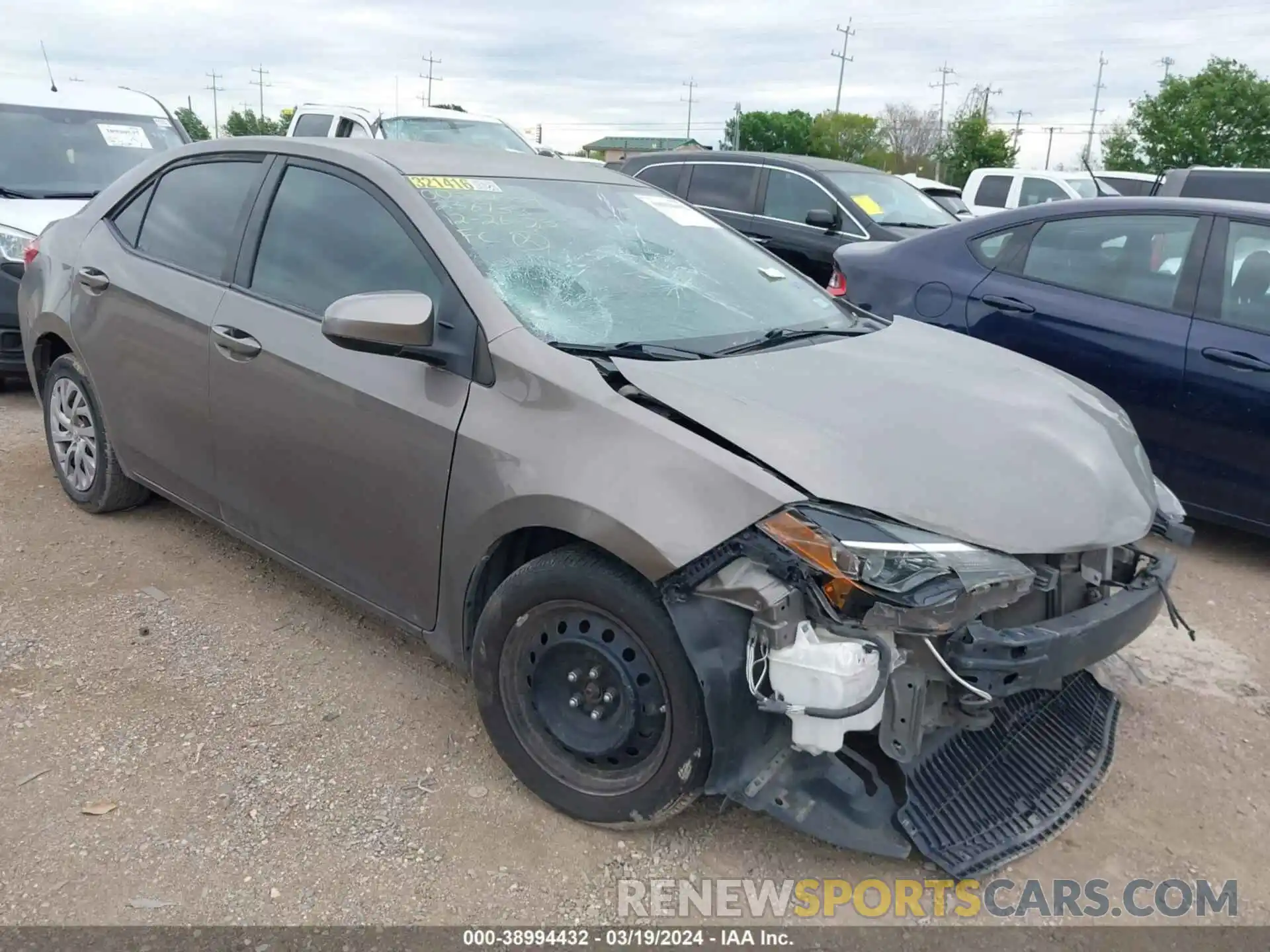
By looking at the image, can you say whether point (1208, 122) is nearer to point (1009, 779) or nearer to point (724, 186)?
point (724, 186)

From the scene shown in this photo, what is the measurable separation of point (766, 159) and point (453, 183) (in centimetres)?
638

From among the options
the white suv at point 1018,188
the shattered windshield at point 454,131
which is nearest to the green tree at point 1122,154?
the white suv at point 1018,188

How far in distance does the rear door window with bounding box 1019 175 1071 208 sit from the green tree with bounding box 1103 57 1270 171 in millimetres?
19838

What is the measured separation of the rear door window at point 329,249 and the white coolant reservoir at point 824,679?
143 centimetres

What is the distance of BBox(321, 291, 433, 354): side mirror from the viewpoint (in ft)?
8.73

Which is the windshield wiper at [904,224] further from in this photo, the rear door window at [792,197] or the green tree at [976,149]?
the green tree at [976,149]

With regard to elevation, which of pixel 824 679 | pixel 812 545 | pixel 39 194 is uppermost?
pixel 39 194

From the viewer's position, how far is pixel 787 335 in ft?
10.4

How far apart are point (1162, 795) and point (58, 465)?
15.1 feet

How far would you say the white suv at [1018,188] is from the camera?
13484 mm

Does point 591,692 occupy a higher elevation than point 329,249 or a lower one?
lower

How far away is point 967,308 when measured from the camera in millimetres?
5039

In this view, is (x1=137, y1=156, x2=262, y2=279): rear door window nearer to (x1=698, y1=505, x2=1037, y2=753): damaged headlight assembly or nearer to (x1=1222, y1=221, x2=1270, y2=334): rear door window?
(x1=698, y1=505, x2=1037, y2=753): damaged headlight assembly

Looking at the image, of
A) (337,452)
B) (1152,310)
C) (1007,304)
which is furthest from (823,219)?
(337,452)
